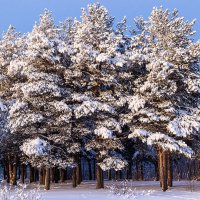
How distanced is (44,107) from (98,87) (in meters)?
4.73

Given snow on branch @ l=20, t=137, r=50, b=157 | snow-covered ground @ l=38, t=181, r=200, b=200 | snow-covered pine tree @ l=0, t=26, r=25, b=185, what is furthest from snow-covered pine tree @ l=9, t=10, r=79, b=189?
snow-covered ground @ l=38, t=181, r=200, b=200

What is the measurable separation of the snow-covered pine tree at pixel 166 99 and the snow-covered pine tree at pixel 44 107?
502 cm

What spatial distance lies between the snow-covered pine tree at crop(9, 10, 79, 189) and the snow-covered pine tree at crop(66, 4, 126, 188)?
1170 mm

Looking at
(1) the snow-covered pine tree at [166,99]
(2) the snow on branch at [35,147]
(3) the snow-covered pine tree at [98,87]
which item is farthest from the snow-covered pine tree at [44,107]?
(1) the snow-covered pine tree at [166,99]

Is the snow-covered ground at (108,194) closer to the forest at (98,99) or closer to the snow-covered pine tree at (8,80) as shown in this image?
the forest at (98,99)

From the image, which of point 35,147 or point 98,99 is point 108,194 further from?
point 98,99

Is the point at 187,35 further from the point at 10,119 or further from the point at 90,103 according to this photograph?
the point at 10,119

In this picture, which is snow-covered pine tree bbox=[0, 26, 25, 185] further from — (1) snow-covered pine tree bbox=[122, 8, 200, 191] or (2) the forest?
(1) snow-covered pine tree bbox=[122, 8, 200, 191]

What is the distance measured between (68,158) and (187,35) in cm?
1520

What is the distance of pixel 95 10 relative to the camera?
3675 centimetres

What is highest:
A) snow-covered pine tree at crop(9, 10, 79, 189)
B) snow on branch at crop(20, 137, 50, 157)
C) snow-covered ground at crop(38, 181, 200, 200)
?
snow-covered pine tree at crop(9, 10, 79, 189)

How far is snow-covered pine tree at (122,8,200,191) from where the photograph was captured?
31.8m

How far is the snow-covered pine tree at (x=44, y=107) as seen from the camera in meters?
31.8

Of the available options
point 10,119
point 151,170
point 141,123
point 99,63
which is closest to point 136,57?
point 99,63
